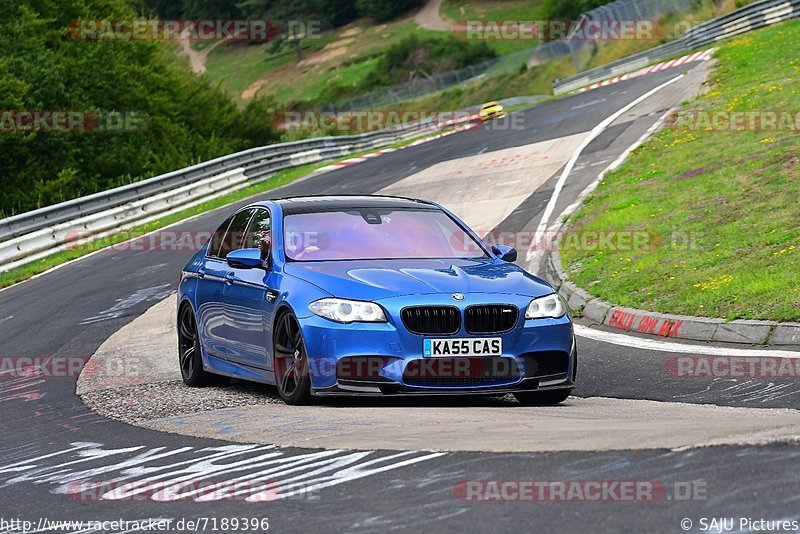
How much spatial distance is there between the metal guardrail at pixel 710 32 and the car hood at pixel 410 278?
4085cm

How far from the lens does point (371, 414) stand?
313 inches

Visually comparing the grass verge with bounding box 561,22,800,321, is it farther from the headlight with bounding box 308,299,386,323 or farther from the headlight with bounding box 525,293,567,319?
the headlight with bounding box 308,299,386,323

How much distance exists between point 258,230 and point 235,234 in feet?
1.77

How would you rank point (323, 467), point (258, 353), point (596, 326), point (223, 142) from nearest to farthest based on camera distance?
1. point (323, 467)
2. point (258, 353)
3. point (596, 326)
4. point (223, 142)

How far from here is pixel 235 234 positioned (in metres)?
10.9

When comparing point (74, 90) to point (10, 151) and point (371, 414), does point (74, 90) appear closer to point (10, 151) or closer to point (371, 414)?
point (10, 151)

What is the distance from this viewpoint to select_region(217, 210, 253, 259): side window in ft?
35.5

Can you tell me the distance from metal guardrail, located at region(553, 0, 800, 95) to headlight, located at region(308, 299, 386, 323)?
41.8 meters

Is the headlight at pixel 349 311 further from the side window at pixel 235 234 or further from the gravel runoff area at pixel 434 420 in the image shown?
the side window at pixel 235 234

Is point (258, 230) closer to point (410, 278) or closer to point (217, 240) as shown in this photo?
point (217, 240)

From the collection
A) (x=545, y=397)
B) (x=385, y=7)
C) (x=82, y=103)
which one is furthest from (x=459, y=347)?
(x=385, y=7)

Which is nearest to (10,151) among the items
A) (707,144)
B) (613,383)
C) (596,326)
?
(707,144)

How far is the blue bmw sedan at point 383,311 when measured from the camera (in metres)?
8.47

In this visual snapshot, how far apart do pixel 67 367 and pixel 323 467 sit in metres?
7.48
